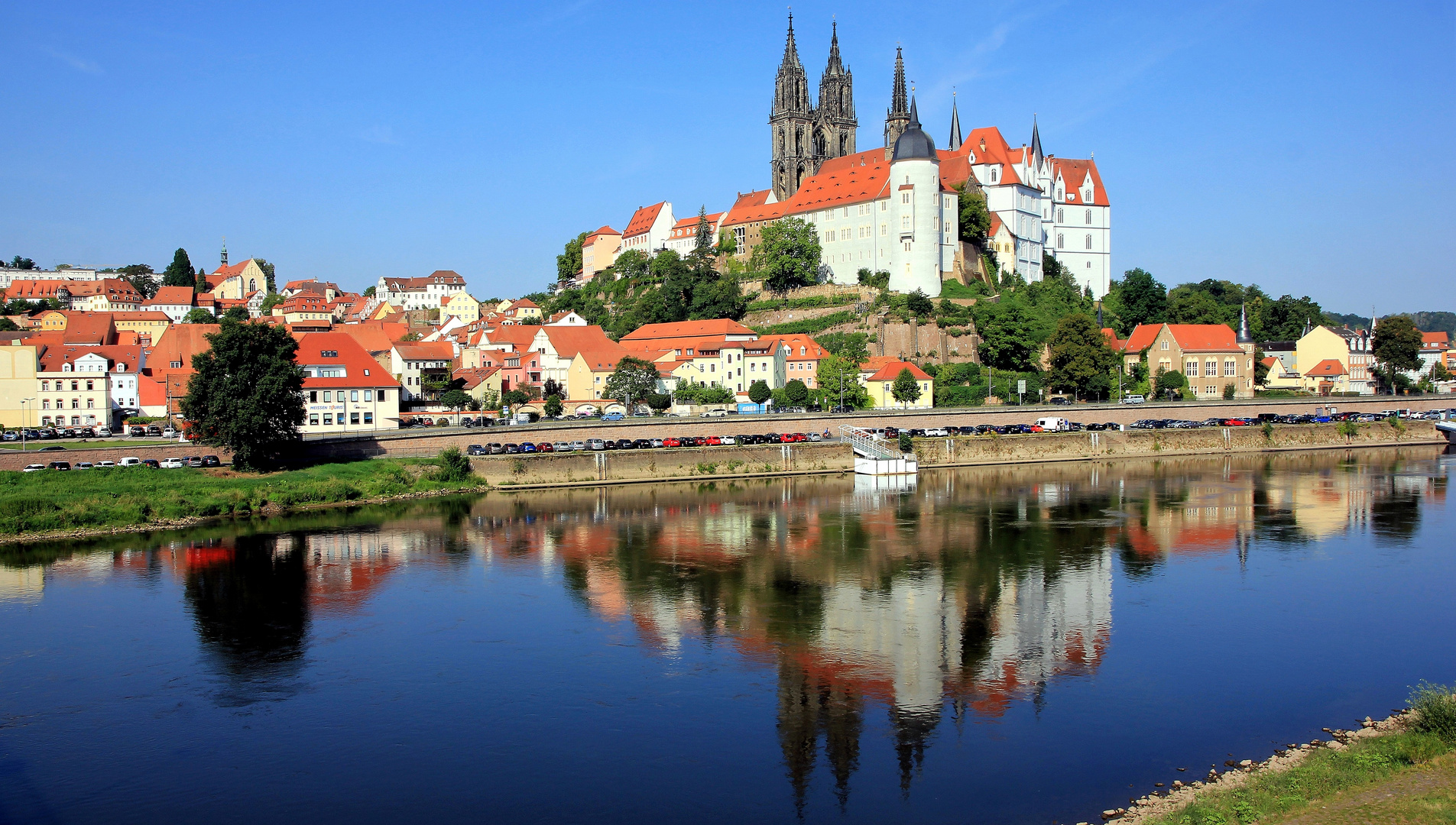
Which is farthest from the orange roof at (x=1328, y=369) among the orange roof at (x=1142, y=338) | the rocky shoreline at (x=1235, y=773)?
the rocky shoreline at (x=1235, y=773)

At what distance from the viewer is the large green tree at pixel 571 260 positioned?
108 m

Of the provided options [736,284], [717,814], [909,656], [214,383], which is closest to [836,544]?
[909,656]

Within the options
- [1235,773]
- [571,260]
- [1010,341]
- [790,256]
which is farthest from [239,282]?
[1235,773]

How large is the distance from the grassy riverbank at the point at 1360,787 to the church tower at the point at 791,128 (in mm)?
83425

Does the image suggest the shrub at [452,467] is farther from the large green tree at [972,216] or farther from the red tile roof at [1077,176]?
the red tile roof at [1077,176]

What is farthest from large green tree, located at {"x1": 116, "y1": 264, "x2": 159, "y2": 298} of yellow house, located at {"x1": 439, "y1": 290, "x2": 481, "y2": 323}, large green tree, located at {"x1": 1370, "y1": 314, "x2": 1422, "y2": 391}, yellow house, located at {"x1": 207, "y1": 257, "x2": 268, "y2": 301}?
large green tree, located at {"x1": 1370, "y1": 314, "x2": 1422, "y2": 391}

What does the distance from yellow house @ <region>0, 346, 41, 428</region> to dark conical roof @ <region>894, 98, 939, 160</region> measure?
49846mm

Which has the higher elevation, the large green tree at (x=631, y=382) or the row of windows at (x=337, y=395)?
the large green tree at (x=631, y=382)

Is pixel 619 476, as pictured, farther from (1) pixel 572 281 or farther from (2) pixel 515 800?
(1) pixel 572 281

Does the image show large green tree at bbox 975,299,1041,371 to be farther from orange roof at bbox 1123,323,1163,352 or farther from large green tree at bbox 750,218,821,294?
large green tree at bbox 750,218,821,294

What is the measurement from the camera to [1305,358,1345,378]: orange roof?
7406 centimetres

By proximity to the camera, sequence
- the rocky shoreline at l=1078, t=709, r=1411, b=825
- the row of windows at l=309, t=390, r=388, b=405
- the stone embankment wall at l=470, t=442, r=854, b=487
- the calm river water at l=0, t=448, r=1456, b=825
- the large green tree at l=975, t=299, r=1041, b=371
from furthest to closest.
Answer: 1. the large green tree at l=975, t=299, r=1041, b=371
2. the row of windows at l=309, t=390, r=388, b=405
3. the stone embankment wall at l=470, t=442, r=854, b=487
4. the calm river water at l=0, t=448, r=1456, b=825
5. the rocky shoreline at l=1078, t=709, r=1411, b=825

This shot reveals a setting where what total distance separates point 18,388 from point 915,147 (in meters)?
51.5

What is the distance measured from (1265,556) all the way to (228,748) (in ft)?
83.5
